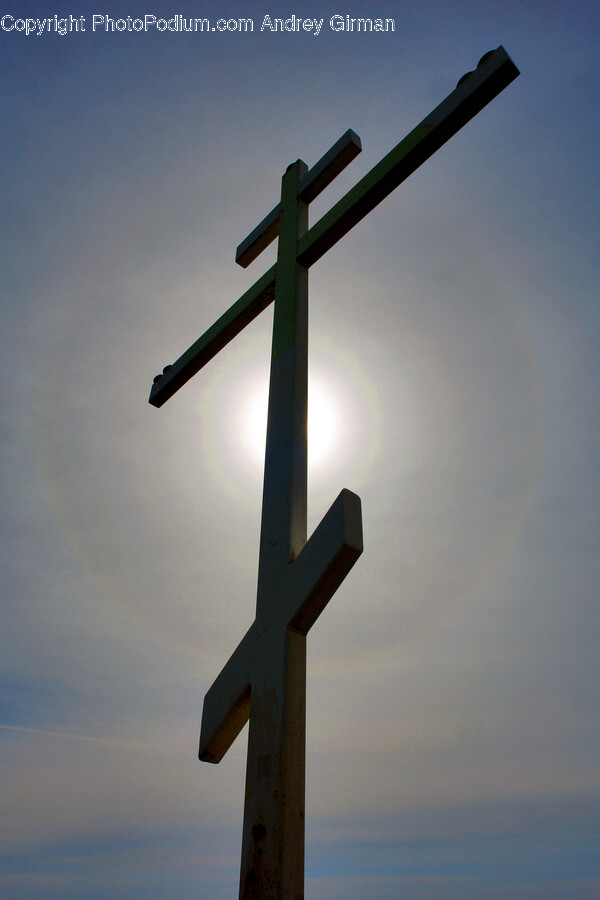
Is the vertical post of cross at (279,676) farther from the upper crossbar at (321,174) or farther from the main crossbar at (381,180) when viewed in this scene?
the upper crossbar at (321,174)

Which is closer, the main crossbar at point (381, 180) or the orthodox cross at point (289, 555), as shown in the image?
the orthodox cross at point (289, 555)

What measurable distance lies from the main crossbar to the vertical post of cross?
482 mm

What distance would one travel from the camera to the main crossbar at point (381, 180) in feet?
8.34

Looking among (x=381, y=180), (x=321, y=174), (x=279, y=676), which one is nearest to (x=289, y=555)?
(x=279, y=676)

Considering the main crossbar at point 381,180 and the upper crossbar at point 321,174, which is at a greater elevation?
the upper crossbar at point 321,174

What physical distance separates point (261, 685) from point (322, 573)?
0.41 m

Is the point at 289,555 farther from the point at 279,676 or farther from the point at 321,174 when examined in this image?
the point at 321,174

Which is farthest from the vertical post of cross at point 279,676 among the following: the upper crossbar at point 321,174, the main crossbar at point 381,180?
the upper crossbar at point 321,174

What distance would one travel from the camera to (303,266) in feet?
10.1

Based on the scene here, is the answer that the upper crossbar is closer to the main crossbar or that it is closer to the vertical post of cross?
the main crossbar

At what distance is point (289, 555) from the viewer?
213cm

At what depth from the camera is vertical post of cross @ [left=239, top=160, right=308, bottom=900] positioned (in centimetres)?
170

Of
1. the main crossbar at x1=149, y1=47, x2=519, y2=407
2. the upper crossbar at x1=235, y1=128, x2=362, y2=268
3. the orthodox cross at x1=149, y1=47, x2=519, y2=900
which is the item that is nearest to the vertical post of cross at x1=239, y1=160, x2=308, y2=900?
the orthodox cross at x1=149, y1=47, x2=519, y2=900

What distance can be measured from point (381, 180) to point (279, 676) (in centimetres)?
211
